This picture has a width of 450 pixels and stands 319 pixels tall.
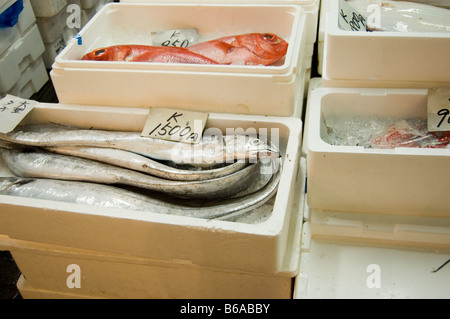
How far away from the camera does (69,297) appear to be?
1.36 m

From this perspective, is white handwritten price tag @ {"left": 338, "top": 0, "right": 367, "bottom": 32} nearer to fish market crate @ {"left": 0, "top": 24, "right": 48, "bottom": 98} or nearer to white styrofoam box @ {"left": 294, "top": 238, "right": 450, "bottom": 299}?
white styrofoam box @ {"left": 294, "top": 238, "right": 450, "bottom": 299}

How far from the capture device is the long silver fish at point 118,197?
3.61 feet

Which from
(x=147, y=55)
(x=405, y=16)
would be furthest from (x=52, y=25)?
(x=405, y=16)

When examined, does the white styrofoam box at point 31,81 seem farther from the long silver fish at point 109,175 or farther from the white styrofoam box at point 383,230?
the white styrofoam box at point 383,230

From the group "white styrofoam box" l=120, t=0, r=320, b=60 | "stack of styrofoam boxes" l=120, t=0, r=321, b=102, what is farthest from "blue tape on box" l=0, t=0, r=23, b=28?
"white styrofoam box" l=120, t=0, r=320, b=60

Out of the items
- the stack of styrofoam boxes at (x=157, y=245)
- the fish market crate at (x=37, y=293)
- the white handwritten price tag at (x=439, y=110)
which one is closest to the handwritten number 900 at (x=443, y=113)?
the white handwritten price tag at (x=439, y=110)

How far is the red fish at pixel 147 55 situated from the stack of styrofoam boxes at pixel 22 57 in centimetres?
49

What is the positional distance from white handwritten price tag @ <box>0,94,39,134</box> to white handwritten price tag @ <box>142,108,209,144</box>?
0.46 metres

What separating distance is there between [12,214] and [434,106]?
1212 mm

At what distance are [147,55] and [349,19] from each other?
27.2 inches

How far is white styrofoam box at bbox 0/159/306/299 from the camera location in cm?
111

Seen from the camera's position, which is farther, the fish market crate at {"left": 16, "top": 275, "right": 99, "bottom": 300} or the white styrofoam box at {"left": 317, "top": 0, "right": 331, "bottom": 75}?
the white styrofoam box at {"left": 317, "top": 0, "right": 331, "bottom": 75}

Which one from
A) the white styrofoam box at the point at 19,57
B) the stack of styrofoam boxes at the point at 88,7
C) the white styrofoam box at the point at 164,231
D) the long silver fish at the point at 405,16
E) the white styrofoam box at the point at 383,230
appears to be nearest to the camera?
the white styrofoam box at the point at 164,231
